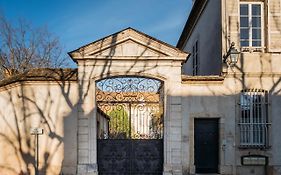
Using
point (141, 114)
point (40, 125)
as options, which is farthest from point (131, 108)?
point (40, 125)

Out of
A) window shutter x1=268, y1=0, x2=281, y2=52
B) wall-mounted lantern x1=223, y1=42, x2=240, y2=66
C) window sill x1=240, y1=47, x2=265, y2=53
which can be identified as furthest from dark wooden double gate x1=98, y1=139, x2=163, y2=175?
window shutter x1=268, y1=0, x2=281, y2=52

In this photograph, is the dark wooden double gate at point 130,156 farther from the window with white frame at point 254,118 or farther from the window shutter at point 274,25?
the window shutter at point 274,25

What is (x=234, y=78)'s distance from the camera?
14055 millimetres

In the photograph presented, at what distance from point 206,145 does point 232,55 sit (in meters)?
3.43

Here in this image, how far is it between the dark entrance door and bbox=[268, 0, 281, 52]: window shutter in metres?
3.71

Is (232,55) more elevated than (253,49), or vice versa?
(253,49)

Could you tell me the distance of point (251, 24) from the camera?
15102 mm

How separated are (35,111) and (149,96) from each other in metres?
4.22

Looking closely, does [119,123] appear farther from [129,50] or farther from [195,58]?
[195,58]

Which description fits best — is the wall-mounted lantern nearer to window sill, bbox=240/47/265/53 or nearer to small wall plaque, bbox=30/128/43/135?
window sill, bbox=240/47/265/53

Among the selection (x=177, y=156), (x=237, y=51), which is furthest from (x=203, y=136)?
(x=237, y=51)

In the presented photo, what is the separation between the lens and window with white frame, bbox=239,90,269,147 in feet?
46.0

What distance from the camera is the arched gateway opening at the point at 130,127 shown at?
13852mm

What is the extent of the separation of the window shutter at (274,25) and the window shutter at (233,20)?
1227 millimetres
